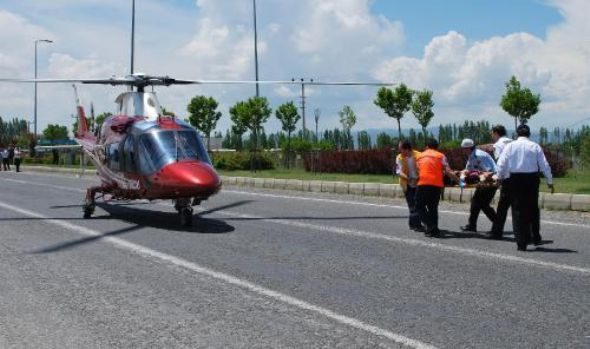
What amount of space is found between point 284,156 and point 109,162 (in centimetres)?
Result: 2886

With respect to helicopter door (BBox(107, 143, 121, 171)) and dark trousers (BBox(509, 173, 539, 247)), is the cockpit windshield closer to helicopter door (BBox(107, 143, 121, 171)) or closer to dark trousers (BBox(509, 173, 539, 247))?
helicopter door (BBox(107, 143, 121, 171))

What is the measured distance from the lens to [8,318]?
20.3ft

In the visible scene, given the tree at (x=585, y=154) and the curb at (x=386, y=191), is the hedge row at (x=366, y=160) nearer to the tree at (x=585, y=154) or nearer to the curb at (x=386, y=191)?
the tree at (x=585, y=154)

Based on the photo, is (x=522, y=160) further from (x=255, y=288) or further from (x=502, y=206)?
(x=255, y=288)

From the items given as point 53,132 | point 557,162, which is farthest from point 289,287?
point 53,132

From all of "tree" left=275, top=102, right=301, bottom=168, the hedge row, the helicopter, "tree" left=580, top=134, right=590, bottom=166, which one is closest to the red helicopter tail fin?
the helicopter

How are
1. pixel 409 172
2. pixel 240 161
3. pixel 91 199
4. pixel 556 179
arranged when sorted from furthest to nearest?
pixel 240 161, pixel 556 179, pixel 91 199, pixel 409 172

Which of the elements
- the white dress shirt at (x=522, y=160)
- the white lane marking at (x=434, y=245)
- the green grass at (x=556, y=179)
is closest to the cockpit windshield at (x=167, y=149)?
the white lane marking at (x=434, y=245)

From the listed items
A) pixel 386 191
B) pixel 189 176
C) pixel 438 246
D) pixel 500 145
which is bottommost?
pixel 438 246

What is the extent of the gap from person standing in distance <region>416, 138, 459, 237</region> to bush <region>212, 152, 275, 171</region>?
30.7 metres

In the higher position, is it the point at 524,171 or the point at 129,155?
the point at 129,155

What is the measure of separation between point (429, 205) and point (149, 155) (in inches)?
206

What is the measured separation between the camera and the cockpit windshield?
1259cm

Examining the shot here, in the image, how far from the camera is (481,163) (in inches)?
454
